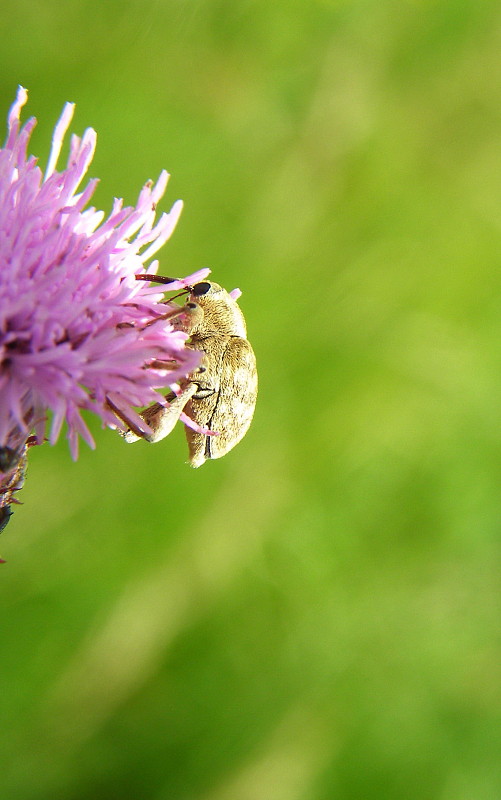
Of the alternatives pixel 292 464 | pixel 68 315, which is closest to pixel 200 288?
pixel 68 315

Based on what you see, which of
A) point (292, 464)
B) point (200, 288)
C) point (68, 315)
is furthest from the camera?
point (292, 464)

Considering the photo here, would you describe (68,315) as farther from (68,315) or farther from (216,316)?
(216,316)

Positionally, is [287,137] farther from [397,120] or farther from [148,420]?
[148,420]

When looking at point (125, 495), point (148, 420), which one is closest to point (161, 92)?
point (125, 495)

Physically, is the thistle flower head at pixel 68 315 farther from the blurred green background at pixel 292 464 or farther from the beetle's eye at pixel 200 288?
the blurred green background at pixel 292 464

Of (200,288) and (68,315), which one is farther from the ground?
(200,288)
